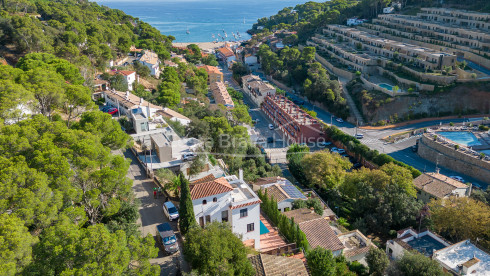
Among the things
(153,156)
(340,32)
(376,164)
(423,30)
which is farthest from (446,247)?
(340,32)

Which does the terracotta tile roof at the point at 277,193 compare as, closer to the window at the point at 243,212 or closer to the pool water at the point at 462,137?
the window at the point at 243,212

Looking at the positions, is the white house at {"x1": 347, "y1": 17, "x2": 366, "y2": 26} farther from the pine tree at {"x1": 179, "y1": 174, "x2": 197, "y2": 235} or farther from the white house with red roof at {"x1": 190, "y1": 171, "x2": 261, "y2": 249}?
the pine tree at {"x1": 179, "y1": 174, "x2": 197, "y2": 235}

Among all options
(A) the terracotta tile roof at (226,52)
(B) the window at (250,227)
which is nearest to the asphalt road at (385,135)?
(B) the window at (250,227)

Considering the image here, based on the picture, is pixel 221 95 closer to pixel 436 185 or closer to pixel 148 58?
pixel 148 58

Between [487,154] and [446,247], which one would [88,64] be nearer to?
[446,247]

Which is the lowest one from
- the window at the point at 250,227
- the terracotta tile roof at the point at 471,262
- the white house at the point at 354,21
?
the terracotta tile roof at the point at 471,262

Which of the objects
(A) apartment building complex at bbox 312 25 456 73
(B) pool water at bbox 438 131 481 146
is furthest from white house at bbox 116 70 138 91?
(A) apartment building complex at bbox 312 25 456 73

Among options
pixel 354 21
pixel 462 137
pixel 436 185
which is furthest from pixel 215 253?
pixel 354 21
